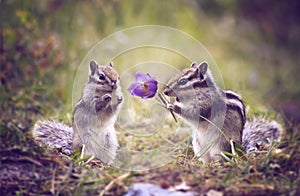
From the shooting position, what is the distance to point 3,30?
3680mm

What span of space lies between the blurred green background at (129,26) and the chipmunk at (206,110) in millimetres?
515

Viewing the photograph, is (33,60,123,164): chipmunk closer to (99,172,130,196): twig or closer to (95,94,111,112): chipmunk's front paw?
(95,94,111,112): chipmunk's front paw

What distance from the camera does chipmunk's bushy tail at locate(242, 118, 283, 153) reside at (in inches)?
95.4

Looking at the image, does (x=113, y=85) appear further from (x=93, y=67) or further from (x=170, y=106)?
(x=170, y=106)

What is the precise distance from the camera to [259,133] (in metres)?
2.50

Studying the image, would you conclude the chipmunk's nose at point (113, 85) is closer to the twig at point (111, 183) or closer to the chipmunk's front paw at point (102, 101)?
the chipmunk's front paw at point (102, 101)

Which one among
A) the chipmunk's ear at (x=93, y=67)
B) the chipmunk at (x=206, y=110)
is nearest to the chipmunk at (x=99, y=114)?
the chipmunk's ear at (x=93, y=67)

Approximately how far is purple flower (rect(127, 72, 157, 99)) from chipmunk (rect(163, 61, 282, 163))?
5 cm

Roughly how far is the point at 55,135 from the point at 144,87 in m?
0.47

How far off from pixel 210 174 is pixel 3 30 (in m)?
2.04

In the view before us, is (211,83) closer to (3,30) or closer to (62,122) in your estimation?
(62,122)

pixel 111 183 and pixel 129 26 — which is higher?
→ pixel 129 26

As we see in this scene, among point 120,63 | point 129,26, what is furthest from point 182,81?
point 129,26

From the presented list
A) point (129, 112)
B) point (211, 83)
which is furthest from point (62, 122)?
point (211, 83)
